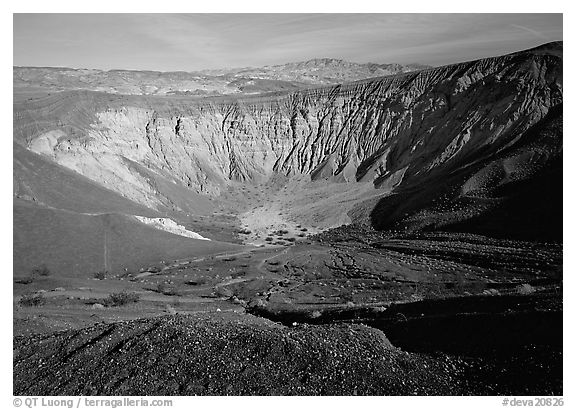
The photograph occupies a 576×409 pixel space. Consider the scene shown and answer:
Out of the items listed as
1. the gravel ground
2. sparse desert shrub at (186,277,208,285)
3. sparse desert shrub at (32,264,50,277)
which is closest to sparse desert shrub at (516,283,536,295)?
the gravel ground

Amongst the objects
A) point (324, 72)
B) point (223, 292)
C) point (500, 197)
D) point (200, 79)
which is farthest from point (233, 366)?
point (324, 72)

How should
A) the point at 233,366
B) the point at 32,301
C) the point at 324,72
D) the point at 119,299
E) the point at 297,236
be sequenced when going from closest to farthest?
the point at 233,366 < the point at 32,301 < the point at 119,299 < the point at 297,236 < the point at 324,72

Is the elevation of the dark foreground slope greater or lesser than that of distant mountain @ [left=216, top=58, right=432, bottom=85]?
lesser

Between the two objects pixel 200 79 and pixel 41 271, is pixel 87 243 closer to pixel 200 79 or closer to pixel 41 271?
pixel 41 271

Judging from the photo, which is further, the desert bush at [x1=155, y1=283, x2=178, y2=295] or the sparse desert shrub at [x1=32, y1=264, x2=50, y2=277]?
the sparse desert shrub at [x1=32, y1=264, x2=50, y2=277]

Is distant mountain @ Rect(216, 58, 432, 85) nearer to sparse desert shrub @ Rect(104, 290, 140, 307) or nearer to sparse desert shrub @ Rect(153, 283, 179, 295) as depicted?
sparse desert shrub @ Rect(153, 283, 179, 295)

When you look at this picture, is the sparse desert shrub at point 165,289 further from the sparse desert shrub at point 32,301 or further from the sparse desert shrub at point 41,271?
the sparse desert shrub at point 41,271
